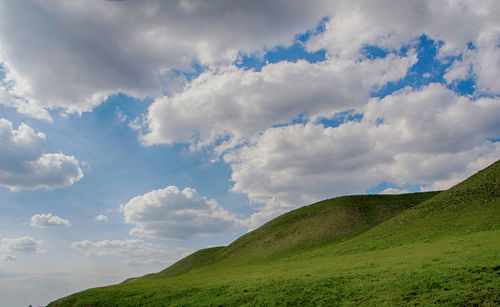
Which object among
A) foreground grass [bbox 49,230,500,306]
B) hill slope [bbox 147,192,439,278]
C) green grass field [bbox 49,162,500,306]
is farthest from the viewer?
hill slope [bbox 147,192,439,278]

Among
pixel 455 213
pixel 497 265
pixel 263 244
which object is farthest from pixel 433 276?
pixel 263 244

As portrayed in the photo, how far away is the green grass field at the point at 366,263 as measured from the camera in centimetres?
2186

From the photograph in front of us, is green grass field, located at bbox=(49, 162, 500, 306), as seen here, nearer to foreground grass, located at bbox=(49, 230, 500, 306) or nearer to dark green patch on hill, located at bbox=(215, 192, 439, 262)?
foreground grass, located at bbox=(49, 230, 500, 306)

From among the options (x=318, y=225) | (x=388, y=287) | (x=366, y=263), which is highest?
(x=318, y=225)

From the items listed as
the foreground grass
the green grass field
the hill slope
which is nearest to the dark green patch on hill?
the hill slope

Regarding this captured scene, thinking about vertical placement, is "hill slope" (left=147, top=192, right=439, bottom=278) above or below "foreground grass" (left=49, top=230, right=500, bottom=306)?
above

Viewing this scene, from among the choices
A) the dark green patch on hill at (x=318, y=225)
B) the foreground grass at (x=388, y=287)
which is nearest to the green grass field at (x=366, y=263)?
the foreground grass at (x=388, y=287)

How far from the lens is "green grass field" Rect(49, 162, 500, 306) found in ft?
71.7

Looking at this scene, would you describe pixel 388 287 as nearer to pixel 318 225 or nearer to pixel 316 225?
Answer: pixel 318 225

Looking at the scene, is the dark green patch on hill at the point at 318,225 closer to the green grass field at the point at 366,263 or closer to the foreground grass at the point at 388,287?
the green grass field at the point at 366,263

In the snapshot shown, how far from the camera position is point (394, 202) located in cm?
10138

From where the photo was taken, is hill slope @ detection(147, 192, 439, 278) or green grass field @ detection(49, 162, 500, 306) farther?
hill slope @ detection(147, 192, 439, 278)

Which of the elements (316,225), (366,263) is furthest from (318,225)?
(366,263)

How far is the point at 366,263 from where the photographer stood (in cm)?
3559
